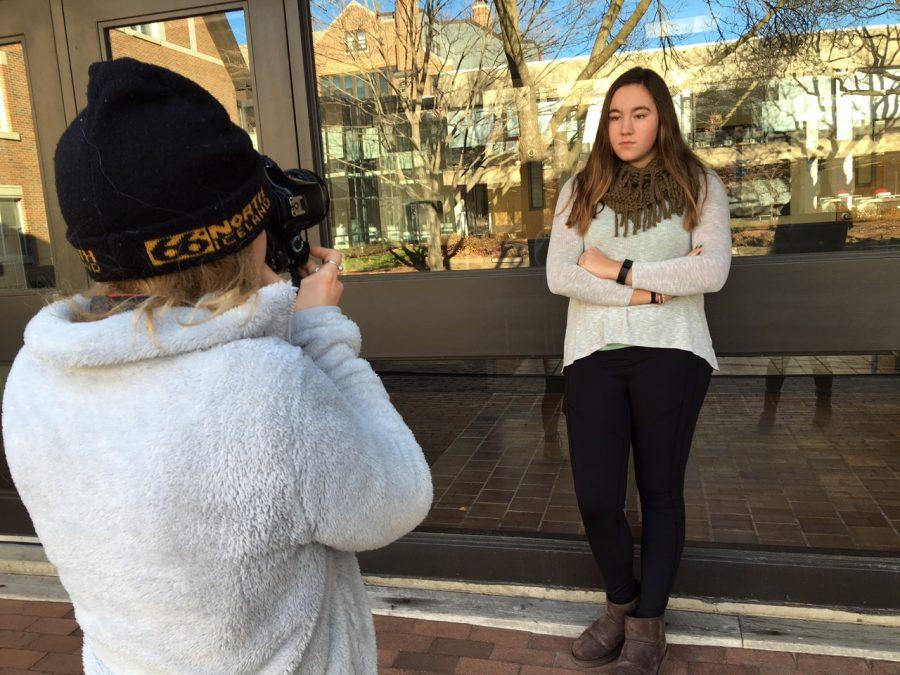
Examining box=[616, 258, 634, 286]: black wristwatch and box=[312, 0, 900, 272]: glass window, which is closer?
box=[616, 258, 634, 286]: black wristwatch

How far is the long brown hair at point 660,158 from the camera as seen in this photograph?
2.26 m

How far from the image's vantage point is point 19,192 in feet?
11.7

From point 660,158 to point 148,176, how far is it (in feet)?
6.07

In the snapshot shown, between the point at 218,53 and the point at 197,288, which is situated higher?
the point at 218,53

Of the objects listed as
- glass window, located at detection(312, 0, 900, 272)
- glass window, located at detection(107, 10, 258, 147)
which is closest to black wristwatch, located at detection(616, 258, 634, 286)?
glass window, located at detection(312, 0, 900, 272)

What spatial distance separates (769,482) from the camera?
4215 mm

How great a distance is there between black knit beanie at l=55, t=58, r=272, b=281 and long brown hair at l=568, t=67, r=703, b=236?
5.37 feet

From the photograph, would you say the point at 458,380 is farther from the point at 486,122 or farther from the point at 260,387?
the point at 260,387

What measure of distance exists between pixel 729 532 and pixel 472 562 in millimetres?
1368

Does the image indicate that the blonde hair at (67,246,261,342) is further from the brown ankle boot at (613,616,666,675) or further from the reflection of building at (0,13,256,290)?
the reflection of building at (0,13,256,290)

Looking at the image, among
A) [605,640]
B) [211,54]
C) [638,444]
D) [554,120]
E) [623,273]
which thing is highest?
[211,54]

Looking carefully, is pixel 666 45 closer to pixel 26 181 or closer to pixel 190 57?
pixel 190 57

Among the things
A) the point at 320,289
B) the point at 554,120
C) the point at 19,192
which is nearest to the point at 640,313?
the point at 554,120

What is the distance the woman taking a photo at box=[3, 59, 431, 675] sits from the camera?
2.75ft
